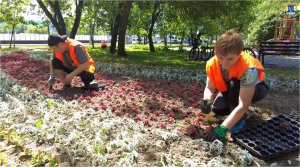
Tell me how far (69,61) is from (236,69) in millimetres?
3892

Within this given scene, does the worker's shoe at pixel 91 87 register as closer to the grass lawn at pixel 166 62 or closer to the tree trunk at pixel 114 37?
the grass lawn at pixel 166 62

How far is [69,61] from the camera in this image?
248 inches

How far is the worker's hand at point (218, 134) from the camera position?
331 cm

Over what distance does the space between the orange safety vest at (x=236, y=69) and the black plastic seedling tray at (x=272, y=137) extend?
2.32 ft

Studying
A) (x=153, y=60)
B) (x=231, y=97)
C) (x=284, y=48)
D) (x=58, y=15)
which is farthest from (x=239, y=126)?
(x=58, y=15)

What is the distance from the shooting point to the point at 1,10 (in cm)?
2644

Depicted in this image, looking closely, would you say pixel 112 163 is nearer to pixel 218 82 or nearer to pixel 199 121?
pixel 199 121

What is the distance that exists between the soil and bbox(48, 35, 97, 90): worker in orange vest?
0.30 meters

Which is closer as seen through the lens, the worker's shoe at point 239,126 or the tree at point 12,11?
the worker's shoe at point 239,126

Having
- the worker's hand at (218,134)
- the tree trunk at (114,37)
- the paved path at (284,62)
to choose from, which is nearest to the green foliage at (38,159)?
the worker's hand at (218,134)

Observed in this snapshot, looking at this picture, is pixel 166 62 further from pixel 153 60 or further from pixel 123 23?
pixel 123 23

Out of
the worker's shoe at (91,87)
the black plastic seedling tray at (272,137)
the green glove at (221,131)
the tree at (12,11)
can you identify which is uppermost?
the tree at (12,11)

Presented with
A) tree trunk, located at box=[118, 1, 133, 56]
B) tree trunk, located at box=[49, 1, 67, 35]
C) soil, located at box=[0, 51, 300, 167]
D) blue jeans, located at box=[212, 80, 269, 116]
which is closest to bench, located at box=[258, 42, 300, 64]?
soil, located at box=[0, 51, 300, 167]

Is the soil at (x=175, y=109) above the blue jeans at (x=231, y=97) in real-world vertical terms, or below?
below
